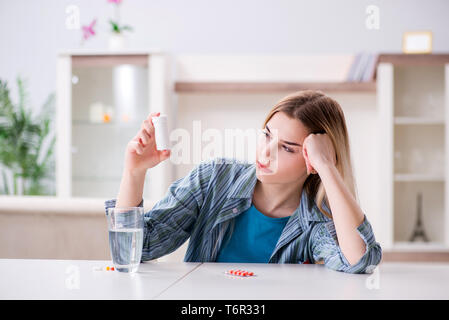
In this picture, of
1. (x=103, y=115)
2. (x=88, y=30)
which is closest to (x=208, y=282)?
(x=103, y=115)

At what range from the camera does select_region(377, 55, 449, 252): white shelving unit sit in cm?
269

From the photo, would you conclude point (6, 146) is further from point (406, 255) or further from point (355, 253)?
point (355, 253)

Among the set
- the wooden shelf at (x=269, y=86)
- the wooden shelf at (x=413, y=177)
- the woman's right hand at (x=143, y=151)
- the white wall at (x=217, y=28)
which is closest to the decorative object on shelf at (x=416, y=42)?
the white wall at (x=217, y=28)

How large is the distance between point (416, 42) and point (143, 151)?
229cm

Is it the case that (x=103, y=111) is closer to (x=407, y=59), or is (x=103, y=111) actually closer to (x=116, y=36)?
(x=116, y=36)

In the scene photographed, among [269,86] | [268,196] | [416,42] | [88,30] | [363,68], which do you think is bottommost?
[268,196]

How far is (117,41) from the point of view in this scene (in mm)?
2984

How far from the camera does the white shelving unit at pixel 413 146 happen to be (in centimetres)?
269

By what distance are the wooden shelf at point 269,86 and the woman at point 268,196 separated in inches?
65.7

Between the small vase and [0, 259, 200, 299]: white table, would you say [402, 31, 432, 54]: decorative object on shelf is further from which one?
[0, 259, 200, 299]: white table

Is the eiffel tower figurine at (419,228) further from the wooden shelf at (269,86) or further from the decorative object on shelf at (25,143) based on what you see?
the decorative object on shelf at (25,143)

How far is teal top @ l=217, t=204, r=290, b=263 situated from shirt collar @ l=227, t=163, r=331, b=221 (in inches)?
1.8

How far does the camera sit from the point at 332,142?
1.15 meters
